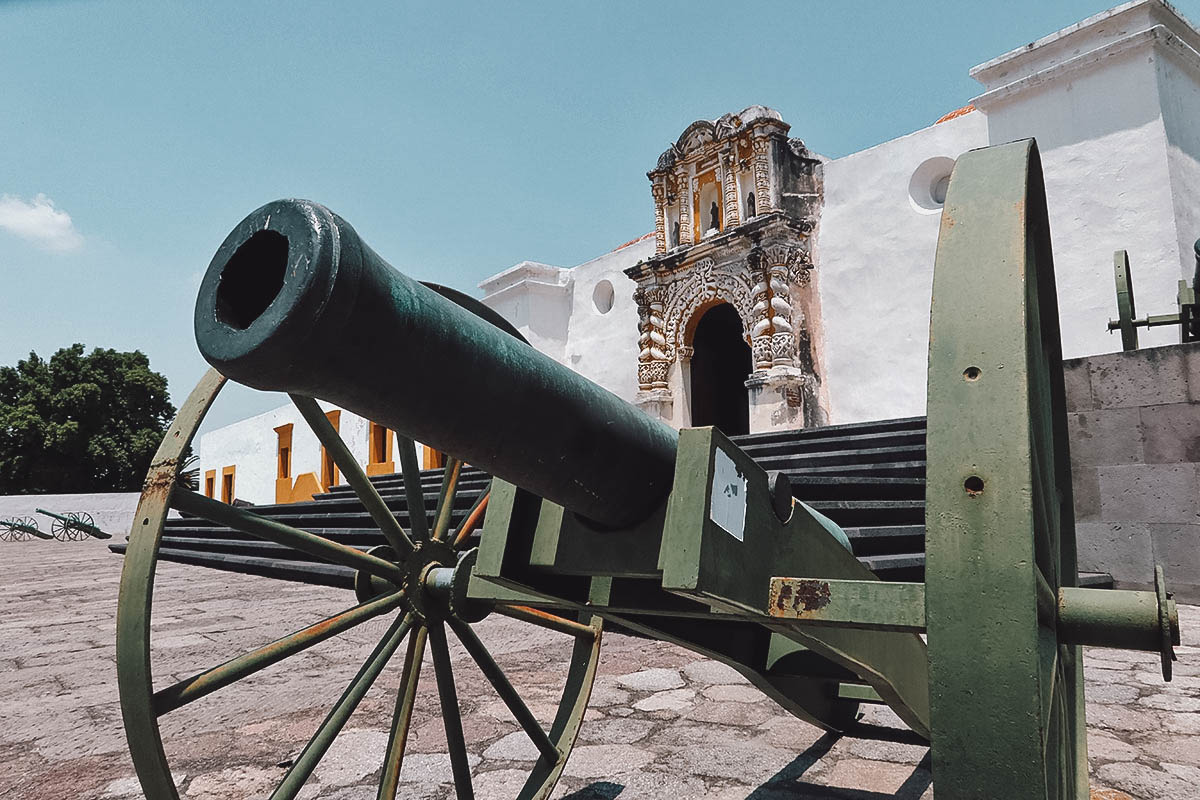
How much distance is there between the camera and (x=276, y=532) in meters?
1.91

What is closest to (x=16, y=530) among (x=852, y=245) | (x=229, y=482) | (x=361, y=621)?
(x=229, y=482)

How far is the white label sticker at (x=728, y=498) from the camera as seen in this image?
1129 millimetres

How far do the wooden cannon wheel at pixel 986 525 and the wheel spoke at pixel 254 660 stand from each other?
4.37 feet

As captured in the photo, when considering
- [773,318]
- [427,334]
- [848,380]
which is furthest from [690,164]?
[427,334]

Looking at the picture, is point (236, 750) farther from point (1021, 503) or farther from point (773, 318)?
point (773, 318)

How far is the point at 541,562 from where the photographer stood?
4.29 ft

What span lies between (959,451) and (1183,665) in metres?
3.34

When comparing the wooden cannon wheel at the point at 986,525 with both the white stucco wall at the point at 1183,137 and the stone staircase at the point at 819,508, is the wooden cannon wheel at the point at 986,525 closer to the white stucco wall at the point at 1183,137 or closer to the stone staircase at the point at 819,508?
the stone staircase at the point at 819,508

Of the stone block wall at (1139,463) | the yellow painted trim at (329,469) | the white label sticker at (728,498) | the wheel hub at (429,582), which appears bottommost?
the wheel hub at (429,582)

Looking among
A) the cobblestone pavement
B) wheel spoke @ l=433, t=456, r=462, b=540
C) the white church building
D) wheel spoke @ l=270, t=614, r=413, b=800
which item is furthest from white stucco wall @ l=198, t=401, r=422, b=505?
wheel spoke @ l=270, t=614, r=413, b=800

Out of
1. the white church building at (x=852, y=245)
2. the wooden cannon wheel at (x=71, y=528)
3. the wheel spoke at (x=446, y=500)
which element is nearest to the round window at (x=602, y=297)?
the white church building at (x=852, y=245)

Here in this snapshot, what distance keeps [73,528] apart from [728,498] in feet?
83.6

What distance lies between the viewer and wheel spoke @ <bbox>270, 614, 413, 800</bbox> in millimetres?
1625

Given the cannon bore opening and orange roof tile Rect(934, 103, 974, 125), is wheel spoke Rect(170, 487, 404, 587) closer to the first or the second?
the cannon bore opening
